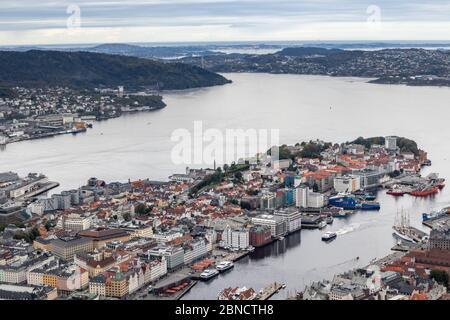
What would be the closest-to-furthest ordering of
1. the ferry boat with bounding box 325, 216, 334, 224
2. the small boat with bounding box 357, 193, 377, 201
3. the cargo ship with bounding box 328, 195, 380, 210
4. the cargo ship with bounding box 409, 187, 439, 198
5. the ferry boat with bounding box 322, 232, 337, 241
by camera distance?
the ferry boat with bounding box 322, 232, 337, 241 < the ferry boat with bounding box 325, 216, 334, 224 < the cargo ship with bounding box 328, 195, 380, 210 < the small boat with bounding box 357, 193, 377, 201 < the cargo ship with bounding box 409, 187, 439, 198

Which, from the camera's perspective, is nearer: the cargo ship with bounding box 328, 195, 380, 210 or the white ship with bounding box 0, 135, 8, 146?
the cargo ship with bounding box 328, 195, 380, 210

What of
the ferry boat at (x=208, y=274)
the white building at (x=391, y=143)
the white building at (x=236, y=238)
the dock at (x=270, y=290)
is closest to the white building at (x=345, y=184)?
the white building at (x=391, y=143)

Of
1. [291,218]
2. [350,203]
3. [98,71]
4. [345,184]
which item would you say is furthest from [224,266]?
[98,71]

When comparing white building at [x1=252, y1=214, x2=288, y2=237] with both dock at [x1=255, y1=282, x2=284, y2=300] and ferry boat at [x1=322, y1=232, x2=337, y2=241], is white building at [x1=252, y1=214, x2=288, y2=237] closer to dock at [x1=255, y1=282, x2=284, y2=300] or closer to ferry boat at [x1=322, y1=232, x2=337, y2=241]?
ferry boat at [x1=322, y1=232, x2=337, y2=241]

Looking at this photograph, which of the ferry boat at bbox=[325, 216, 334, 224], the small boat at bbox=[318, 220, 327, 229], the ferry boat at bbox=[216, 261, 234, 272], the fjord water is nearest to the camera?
the ferry boat at bbox=[216, 261, 234, 272]

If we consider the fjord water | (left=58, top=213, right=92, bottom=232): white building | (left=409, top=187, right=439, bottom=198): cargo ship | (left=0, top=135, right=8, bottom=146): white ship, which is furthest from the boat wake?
(left=0, top=135, right=8, bottom=146): white ship

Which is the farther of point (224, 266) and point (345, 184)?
point (345, 184)

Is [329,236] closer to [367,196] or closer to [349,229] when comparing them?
[349,229]
